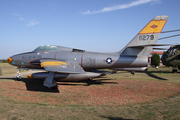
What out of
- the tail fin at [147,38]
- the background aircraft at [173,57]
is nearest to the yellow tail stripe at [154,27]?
the tail fin at [147,38]

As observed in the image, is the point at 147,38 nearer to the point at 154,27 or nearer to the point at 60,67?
the point at 154,27

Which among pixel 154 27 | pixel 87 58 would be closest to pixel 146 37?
pixel 154 27

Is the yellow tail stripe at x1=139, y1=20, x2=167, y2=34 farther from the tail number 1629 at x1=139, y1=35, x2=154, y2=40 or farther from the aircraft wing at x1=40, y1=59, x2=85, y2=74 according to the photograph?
the aircraft wing at x1=40, y1=59, x2=85, y2=74

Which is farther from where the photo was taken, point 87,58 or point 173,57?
point 173,57

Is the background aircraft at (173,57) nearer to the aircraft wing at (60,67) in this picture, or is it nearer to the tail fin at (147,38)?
the tail fin at (147,38)

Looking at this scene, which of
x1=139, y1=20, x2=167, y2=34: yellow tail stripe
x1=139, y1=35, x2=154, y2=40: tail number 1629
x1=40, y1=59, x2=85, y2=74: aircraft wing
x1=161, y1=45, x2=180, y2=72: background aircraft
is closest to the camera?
x1=40, y1=59, x2=85, y2=74: aircraft wing

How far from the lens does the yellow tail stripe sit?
10.1 metres

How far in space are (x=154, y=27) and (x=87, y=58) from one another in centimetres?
573

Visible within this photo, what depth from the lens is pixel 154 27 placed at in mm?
10188

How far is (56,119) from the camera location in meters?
4.71

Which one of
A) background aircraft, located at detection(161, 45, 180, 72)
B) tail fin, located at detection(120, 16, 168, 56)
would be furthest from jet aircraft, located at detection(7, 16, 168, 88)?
background aircraft, located at detection(161, 45, 180, 72)

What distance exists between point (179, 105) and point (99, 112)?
3786 mm

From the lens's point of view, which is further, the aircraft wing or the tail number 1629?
the tail number 1629

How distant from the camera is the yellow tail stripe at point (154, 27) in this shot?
10.1 metres
